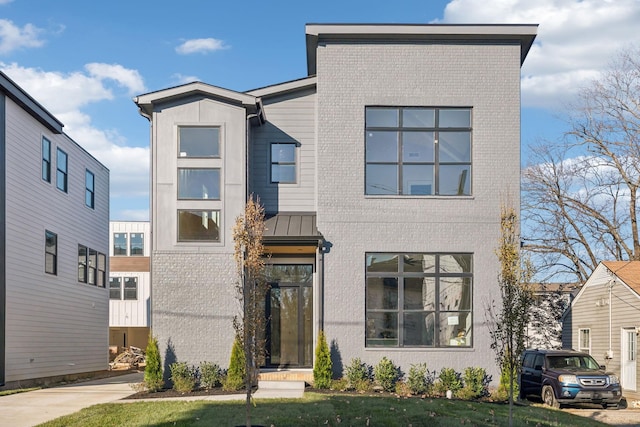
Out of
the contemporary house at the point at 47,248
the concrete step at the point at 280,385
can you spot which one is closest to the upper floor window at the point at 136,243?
the contemporary house at the point at 47,248

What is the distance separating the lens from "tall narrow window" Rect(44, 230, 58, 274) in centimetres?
2398

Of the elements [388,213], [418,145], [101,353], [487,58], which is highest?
[487,58]

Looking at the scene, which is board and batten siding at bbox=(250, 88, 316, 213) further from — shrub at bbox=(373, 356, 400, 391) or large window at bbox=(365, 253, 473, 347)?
shrub at bbox=(373, 356, 400, 391)

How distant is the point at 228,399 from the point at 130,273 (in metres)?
32.1

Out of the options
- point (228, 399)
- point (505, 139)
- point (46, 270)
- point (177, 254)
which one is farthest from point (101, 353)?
point (505, 139)

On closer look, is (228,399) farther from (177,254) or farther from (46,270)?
(46,270)

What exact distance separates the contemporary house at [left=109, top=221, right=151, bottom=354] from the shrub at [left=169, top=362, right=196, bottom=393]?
90.4ft

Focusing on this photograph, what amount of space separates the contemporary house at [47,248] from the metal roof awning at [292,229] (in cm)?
736

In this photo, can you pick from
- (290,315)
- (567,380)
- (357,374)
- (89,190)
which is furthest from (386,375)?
(89,190)

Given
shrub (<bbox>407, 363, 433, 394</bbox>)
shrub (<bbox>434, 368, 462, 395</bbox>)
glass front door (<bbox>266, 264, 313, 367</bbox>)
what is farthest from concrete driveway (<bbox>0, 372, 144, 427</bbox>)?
shrub (<bbox>434, 368, 462, 395</bbox>)

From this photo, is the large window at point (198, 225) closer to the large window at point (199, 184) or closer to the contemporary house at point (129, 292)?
the large window at point (199, 184)

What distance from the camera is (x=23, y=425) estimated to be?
13.0m

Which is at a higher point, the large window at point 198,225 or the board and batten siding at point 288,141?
the board and batten siding at point 288,141

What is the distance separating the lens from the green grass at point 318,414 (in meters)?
12.8
